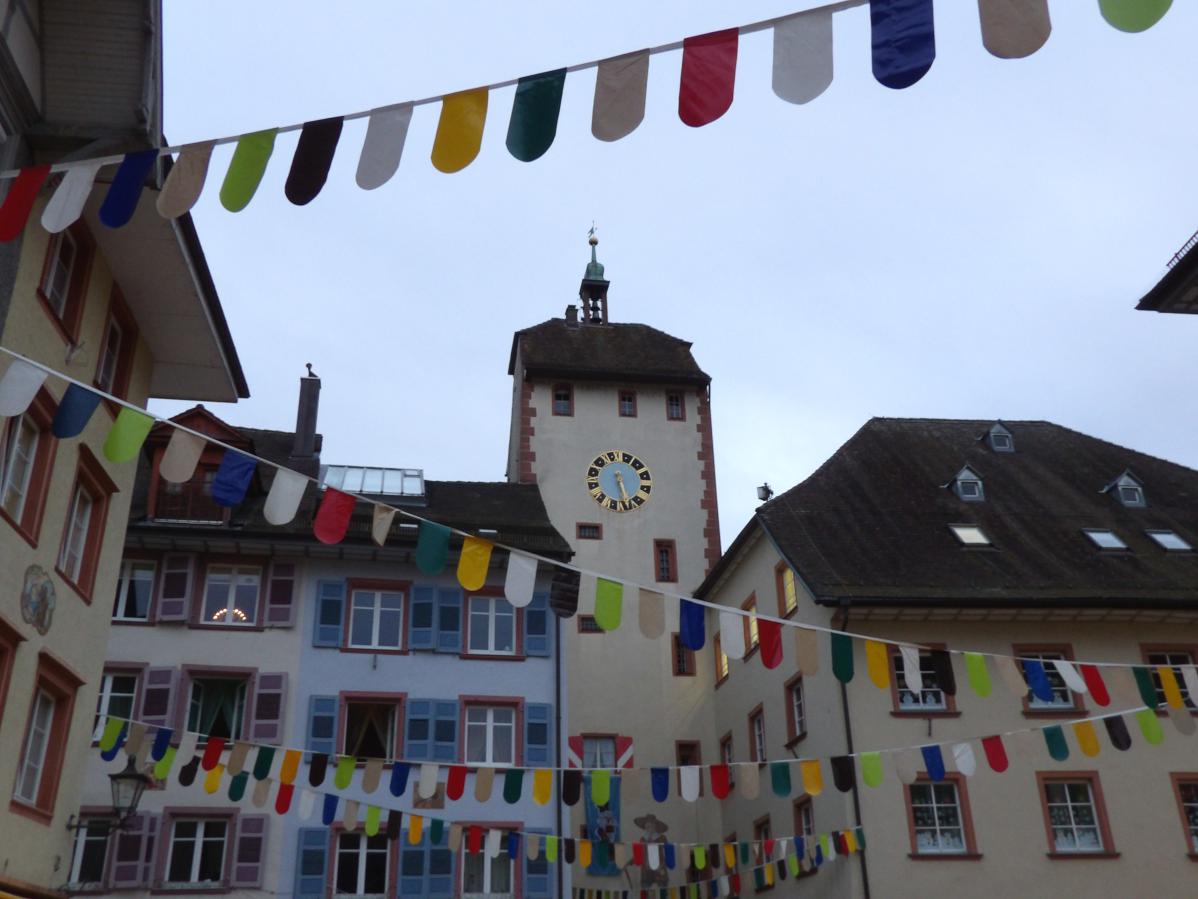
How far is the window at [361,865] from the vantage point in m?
24.8

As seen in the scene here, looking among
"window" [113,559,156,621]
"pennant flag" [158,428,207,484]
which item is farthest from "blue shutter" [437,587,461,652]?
"pennant flag" [158,428,207,484]

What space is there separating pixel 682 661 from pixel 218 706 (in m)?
13.3

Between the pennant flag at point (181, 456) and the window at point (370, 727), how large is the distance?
1831cm

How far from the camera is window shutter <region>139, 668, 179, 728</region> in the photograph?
82.9 feet

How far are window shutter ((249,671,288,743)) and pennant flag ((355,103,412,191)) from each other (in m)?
20.4

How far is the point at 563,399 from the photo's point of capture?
39125mm

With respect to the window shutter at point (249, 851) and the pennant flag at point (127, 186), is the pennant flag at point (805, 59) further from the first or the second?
the window shutter at point (249, 851)

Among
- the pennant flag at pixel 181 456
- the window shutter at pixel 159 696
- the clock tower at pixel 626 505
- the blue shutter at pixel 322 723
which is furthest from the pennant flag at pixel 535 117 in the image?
the clock tower at pixel 626 505

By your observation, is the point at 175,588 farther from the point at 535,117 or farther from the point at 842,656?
the point at 535,117

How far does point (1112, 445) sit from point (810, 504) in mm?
10481

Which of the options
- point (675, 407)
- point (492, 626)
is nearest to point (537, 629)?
point (492, 626)

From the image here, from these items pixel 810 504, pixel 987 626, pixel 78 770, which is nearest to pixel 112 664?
pixel 78 770

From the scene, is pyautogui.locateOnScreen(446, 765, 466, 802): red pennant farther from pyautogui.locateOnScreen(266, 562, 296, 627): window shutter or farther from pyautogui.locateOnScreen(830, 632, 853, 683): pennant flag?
pyautogui.locateOnScreen(266, 562, 296, 627): window shutter

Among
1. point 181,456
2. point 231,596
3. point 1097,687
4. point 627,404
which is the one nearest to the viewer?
point 181,456
